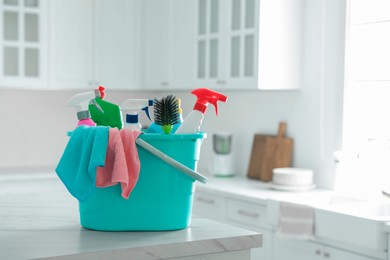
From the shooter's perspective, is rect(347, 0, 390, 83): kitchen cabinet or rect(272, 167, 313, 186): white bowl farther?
rect(272, 167, 313, 186): white bowl

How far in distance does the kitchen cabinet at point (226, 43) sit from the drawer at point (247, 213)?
70cm

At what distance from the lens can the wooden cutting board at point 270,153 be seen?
3812 mm

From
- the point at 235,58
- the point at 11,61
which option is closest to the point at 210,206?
the point at 235,58

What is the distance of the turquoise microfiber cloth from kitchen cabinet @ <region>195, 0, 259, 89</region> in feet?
7.54

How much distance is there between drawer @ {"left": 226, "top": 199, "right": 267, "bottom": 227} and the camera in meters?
3.31

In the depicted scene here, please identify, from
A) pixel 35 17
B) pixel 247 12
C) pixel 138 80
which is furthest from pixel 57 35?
pixel 247 12

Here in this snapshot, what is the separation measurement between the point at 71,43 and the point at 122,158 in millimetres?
3104

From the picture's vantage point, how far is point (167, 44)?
14.6 feet

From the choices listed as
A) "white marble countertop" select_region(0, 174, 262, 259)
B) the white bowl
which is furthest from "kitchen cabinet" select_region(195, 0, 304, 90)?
"white marble countertop" select_region(0, 174, 262, 259)

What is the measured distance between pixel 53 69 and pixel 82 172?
117 inches

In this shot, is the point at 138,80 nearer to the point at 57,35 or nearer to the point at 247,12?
the point at 57,35

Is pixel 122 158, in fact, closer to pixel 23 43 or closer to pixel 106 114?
pixel 106 114

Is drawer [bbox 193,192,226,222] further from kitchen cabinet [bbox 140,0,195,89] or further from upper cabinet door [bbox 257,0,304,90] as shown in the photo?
kitchen cabinet [bbox 140,0,195,89]

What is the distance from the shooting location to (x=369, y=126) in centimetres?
345
